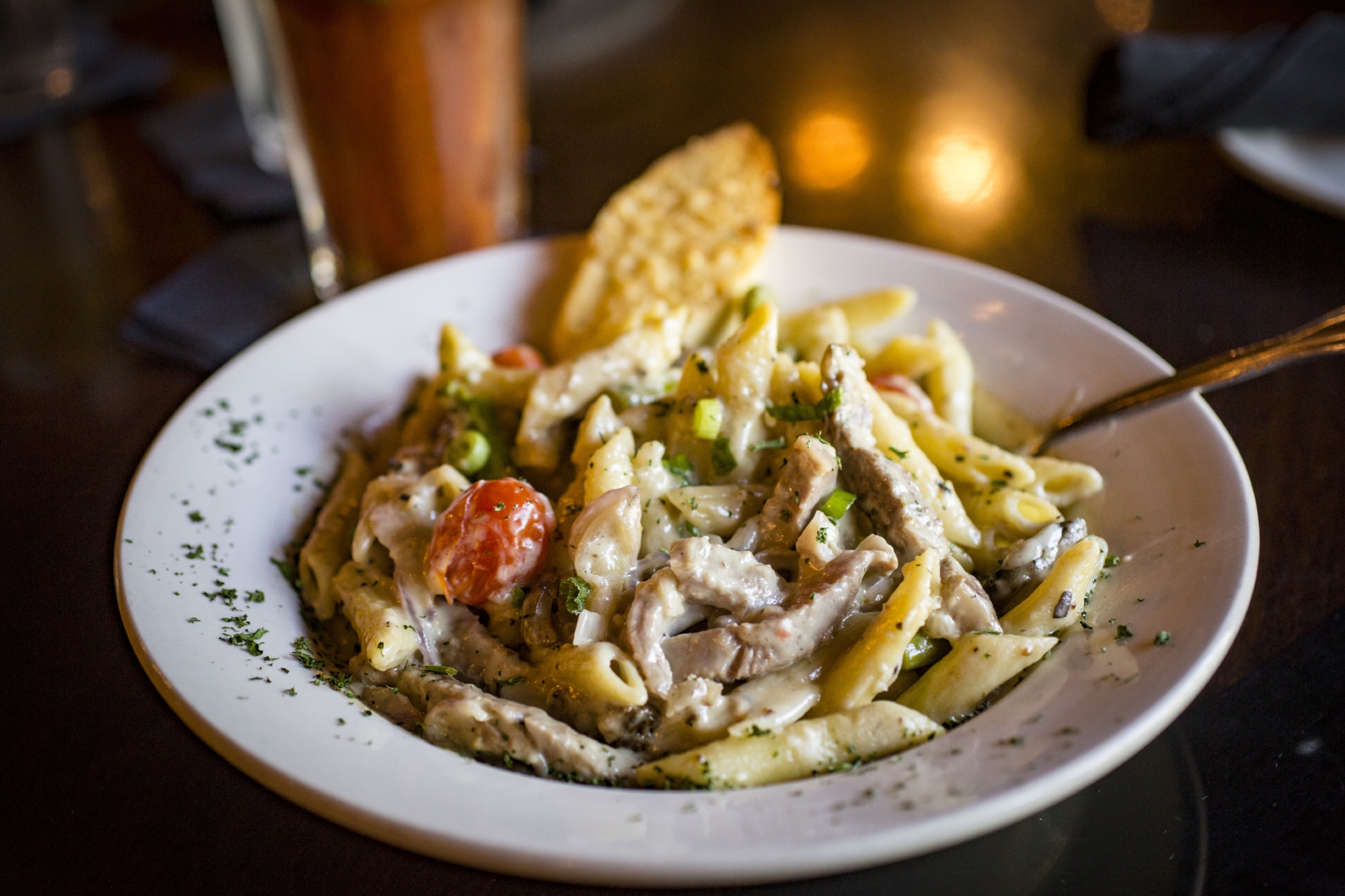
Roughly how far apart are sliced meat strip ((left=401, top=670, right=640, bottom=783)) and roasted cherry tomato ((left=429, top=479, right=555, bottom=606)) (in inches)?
9.5

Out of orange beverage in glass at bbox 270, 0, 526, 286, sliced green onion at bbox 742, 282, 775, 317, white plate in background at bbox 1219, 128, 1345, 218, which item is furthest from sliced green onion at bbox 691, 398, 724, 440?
white plate in background at bbox 1219, 128, 1345, 218

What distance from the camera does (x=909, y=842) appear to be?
120cm

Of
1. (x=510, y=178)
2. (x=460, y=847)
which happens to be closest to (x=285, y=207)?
(x=510, y=178)

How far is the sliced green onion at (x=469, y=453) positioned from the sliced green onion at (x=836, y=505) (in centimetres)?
64

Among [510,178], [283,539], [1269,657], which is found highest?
[510,178]

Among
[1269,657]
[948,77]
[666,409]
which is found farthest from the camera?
[948,77]

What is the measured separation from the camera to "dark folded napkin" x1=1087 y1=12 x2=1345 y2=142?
122 inches

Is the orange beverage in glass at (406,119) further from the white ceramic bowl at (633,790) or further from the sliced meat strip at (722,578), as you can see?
the sliced meat strip at (722,578)

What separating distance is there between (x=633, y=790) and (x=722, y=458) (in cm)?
70

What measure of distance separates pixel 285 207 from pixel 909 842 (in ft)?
9.25

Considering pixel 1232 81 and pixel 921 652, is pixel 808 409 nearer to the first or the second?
pixel 921 652

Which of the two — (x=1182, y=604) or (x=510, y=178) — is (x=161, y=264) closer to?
(x=510, y=178)

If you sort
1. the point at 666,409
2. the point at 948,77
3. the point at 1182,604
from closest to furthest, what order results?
the point at 1182,604 → the point at 666,409 → the point at 948,77

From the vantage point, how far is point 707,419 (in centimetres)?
190
